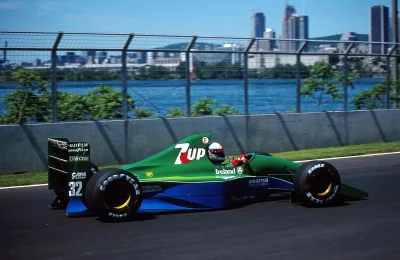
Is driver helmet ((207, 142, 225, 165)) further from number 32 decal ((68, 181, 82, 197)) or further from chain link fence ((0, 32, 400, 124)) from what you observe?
chain link fence ((0, 32, 400, 124))

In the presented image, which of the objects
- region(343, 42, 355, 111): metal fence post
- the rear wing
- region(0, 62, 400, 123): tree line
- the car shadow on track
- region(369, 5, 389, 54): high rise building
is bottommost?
the car shadow on track

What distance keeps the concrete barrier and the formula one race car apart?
4.47 metres

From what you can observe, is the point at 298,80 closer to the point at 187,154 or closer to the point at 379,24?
the point at 187,154

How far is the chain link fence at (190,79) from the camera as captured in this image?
14.8 m

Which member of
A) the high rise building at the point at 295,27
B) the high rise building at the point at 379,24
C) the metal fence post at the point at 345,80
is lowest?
the metal fence post at the point at 345,80

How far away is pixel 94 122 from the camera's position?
15312mm

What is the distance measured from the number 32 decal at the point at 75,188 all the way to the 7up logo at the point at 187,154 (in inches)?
58.3

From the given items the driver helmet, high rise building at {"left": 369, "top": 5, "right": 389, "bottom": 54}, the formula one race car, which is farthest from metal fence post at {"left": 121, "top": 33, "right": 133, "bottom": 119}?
high rise building at {"left": 369, "top": 5, "right": 389, "bottom": 54}

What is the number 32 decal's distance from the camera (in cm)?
923

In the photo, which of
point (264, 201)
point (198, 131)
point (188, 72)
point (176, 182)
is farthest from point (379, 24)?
point (176, 182)

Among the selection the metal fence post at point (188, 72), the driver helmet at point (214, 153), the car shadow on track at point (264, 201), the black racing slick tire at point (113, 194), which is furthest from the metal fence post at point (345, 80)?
the black racing slick tire at point (113, 194)

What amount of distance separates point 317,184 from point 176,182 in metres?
2.30

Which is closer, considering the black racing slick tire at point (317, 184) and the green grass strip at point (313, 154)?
the black racing slick tire at point (317, 184)

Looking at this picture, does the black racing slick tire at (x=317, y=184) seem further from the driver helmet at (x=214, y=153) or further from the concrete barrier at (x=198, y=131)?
the concrete barrier at (x=198, y=131)
